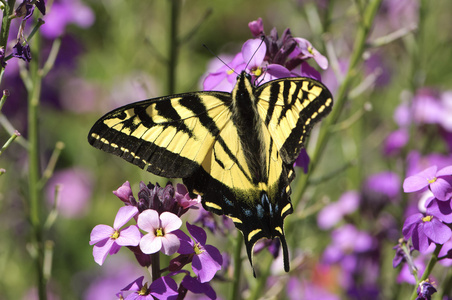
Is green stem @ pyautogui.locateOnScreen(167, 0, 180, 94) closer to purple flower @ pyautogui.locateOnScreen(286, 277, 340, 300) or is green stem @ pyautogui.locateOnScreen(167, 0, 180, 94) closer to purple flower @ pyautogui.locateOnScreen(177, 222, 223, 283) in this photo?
purple flower @ pyautogui.locateOnScreen(286, 277, 340, 300)

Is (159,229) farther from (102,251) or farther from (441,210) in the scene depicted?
(441,210)

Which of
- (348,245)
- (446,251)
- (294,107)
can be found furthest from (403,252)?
(348,245)

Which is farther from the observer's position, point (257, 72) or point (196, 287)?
point (257, 72)

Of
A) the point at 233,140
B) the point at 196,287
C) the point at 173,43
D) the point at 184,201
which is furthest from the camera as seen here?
the point at 173,43

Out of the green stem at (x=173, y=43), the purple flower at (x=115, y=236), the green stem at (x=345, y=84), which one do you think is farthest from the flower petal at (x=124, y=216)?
the green stem at (x=173, y=43)

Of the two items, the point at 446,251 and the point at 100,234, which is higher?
the point at 100,234

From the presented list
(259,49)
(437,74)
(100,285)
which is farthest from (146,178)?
(437,74)
